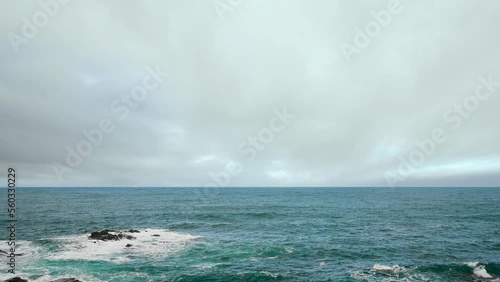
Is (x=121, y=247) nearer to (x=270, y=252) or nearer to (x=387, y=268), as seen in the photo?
(x=270, y=252)

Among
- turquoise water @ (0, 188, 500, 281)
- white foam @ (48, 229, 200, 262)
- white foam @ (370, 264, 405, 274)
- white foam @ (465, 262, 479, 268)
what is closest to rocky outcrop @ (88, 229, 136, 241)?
white foam @ (48, 229, 200, 262)

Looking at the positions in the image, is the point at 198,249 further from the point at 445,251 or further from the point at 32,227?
the point at 32,227

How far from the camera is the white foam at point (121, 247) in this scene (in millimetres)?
43094

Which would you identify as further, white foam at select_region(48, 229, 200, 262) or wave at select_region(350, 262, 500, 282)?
white foam at select_region(48, 229, 200, 262)

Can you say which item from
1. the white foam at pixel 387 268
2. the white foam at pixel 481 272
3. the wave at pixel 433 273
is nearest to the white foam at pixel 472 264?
the wave at pixel 433 273

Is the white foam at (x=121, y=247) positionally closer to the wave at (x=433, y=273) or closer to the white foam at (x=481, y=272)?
the wave at (x=433, y=273)

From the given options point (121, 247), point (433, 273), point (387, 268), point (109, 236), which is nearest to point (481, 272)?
point (433, 273)

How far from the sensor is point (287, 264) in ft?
131

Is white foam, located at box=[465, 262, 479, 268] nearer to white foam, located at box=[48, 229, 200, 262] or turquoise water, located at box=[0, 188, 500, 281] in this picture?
turquoise water, located at box=[0, 188, 500, 281]

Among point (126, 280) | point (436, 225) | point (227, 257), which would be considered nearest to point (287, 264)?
point (227, 257)

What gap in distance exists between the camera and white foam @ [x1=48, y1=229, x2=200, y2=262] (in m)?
43.1

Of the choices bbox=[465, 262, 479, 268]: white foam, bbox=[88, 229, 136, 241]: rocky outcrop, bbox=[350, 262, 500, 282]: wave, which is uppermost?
bbox=[88, 229, 136, 241]: rocky outcrop

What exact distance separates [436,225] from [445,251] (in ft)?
86.7

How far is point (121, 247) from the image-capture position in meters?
48.7
